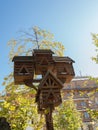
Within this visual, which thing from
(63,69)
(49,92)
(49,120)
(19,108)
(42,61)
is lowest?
(49,120)

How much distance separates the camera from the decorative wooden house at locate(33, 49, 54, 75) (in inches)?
233

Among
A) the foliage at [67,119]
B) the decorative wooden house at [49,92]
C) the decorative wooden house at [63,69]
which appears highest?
the decorative wooden house at [63,69]

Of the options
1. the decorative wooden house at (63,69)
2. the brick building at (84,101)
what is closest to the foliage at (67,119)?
the brick building at (84,101)

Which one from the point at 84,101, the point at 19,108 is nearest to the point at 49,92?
the point at 19,108

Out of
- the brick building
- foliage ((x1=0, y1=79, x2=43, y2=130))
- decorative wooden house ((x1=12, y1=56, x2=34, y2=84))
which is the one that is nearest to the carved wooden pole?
decorative wooden house ((x1=12, y1=56, x2=34, y2=84))

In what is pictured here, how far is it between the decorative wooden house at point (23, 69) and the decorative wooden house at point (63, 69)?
2.30 feet

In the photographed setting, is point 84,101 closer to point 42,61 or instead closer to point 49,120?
point 42,61

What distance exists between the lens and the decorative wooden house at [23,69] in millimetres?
5820

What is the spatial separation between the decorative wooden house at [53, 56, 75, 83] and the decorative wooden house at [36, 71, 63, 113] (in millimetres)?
457

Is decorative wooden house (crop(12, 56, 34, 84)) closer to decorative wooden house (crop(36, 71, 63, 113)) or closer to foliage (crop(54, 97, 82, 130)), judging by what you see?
decorative wooden house (crop(36, 71, 63, 113))

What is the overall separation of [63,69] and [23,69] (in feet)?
3.80

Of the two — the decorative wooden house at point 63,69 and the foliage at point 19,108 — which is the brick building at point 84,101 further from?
the decorative wooden house at point 63,69

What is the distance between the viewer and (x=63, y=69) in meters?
6.13

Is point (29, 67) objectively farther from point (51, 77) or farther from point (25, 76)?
point (51, 77)
